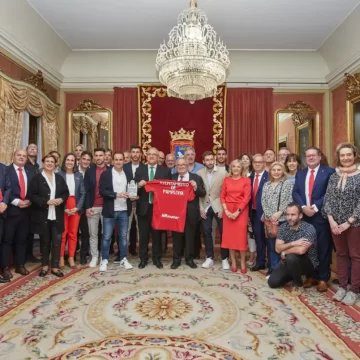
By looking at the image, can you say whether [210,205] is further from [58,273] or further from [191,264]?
[58,273]

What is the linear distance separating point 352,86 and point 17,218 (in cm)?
563

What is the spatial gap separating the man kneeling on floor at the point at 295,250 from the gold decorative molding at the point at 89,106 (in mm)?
4849

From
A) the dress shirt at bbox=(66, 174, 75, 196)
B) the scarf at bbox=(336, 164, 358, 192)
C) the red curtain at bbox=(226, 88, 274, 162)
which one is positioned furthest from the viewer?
the red curtain at bbox=(226, 88, 274, 162)

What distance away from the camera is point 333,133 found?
6785 mm

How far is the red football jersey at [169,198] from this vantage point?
14.2 feet

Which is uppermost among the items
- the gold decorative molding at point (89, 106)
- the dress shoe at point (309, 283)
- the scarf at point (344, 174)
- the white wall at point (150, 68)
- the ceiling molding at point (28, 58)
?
the white wall at point (150, 68)

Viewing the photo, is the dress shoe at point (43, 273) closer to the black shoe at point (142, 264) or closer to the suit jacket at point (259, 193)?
the black shoe at point (142, 264)

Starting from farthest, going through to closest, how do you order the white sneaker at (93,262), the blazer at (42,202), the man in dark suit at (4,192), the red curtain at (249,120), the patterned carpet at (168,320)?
1. the red curtain at (249,120)
2. the white sneaker at (93,262)
3. the blazer at (42,202)
4. the man in dark suit at (4,192)
5. the patterned carpet at (168,320)

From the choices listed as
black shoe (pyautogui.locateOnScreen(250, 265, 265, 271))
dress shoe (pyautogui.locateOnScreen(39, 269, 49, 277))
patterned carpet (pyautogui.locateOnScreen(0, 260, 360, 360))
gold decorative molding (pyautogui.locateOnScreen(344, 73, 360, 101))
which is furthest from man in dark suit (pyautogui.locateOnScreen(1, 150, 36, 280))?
gold decorative molding (pyautogui.locateOnScreen(344, 73, 360, 101))

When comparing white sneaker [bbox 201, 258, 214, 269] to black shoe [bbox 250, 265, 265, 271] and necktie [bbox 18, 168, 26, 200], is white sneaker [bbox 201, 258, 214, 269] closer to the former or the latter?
black shoe [bbox 250, 265, 265, 271]

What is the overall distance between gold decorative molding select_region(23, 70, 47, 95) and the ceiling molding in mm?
129

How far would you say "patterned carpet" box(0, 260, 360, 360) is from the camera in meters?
2.32

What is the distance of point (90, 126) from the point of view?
7066 mm

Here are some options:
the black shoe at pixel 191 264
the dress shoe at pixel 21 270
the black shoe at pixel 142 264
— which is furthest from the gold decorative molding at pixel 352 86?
the dress shoe at pixel 21 270
